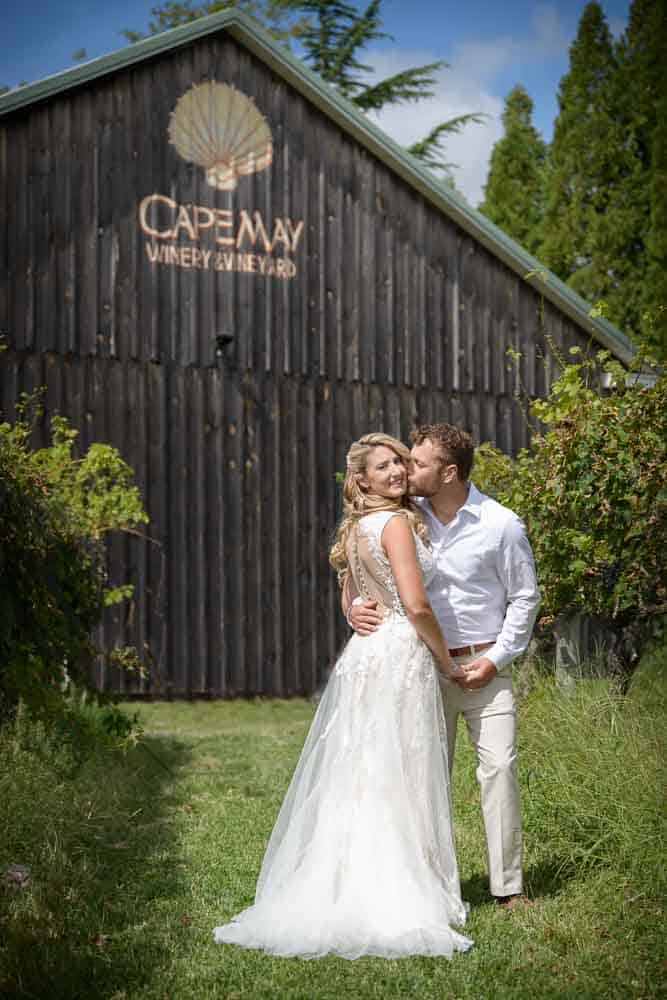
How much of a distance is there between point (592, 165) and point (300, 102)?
920 cm

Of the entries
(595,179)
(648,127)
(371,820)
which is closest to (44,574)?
(371,820)

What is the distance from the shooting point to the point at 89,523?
870 centimetres

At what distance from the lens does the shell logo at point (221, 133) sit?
1205cm

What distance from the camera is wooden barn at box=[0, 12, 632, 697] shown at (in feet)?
37.6

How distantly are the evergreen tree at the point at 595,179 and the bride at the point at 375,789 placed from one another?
640 inches

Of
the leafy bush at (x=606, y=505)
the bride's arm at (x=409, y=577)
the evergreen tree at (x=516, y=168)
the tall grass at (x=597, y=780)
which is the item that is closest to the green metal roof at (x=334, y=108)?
the leafy bush at (x=606, y=505)

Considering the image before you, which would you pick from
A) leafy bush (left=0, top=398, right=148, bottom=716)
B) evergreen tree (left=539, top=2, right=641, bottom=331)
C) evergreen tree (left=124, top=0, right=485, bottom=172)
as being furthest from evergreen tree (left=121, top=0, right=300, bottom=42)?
leafy bush (left=0, top=398, right=148, bottom=716)

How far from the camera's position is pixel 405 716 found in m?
4.70

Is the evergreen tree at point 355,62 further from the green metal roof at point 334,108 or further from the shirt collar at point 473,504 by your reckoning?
the shirt collar at point 473,504

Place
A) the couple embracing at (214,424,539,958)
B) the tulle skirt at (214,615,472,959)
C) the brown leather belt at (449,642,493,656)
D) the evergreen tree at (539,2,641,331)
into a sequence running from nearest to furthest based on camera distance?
the tulle skirt at (214,615,472,959), the couple embracing at (214,424,539,958), the brown leather belt at (449,642,493,656), the evergreen tree at (539,2,641,331)

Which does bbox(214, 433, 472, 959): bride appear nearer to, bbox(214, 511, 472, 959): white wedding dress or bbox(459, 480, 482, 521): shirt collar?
bbox(214, 511, 472, 959): white wedding dress

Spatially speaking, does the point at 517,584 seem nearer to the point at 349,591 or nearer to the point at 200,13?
the point at 349,591

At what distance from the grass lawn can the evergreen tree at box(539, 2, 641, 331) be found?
45.3ft

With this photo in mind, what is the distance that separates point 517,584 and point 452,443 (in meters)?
0.69
